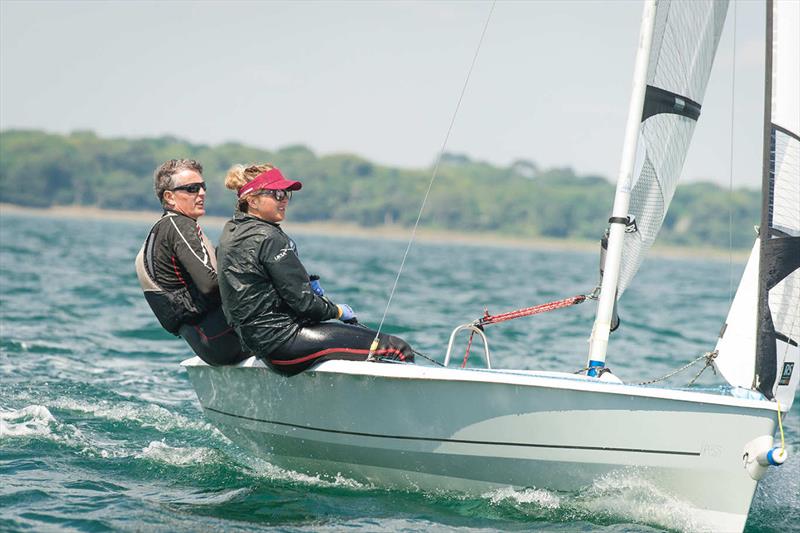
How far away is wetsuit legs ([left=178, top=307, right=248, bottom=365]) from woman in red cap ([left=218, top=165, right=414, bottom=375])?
0.22m

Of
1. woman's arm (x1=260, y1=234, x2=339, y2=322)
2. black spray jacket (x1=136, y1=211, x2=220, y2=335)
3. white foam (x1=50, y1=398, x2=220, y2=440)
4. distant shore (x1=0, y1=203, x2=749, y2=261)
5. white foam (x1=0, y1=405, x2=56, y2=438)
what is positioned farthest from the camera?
distant shore (x1=0, y1=203, x2=749, y2=261)

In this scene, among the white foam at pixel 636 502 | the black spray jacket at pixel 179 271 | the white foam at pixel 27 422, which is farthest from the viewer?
the white foam at pixel 27 422

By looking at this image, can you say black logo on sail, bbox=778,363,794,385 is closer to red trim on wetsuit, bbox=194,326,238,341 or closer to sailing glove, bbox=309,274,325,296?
sailing glove, bbox=309,274,325,296

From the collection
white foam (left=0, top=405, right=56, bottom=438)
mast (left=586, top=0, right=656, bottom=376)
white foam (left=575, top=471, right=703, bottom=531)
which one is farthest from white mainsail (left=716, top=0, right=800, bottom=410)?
white foam (left=0, top=405, right=56, bottom=438)

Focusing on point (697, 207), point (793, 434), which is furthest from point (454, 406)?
point (697, 207)

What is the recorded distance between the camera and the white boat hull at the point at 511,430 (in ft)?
16.5

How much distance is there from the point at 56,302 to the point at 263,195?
9912 mm

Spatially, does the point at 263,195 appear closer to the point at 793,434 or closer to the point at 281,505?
the point at 281,505

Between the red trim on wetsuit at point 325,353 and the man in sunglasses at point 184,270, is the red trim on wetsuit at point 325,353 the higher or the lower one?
the lower one

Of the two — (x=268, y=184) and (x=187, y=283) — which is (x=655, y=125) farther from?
(x=187, y=283)

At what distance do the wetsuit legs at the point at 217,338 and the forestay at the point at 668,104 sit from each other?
238 cm

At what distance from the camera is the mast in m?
5.93

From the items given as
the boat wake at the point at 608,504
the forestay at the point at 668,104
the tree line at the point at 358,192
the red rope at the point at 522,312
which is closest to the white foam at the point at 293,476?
the boat wake at the point at 608,504

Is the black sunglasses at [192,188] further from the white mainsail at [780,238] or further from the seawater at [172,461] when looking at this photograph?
the white mainsail at [780,238]
